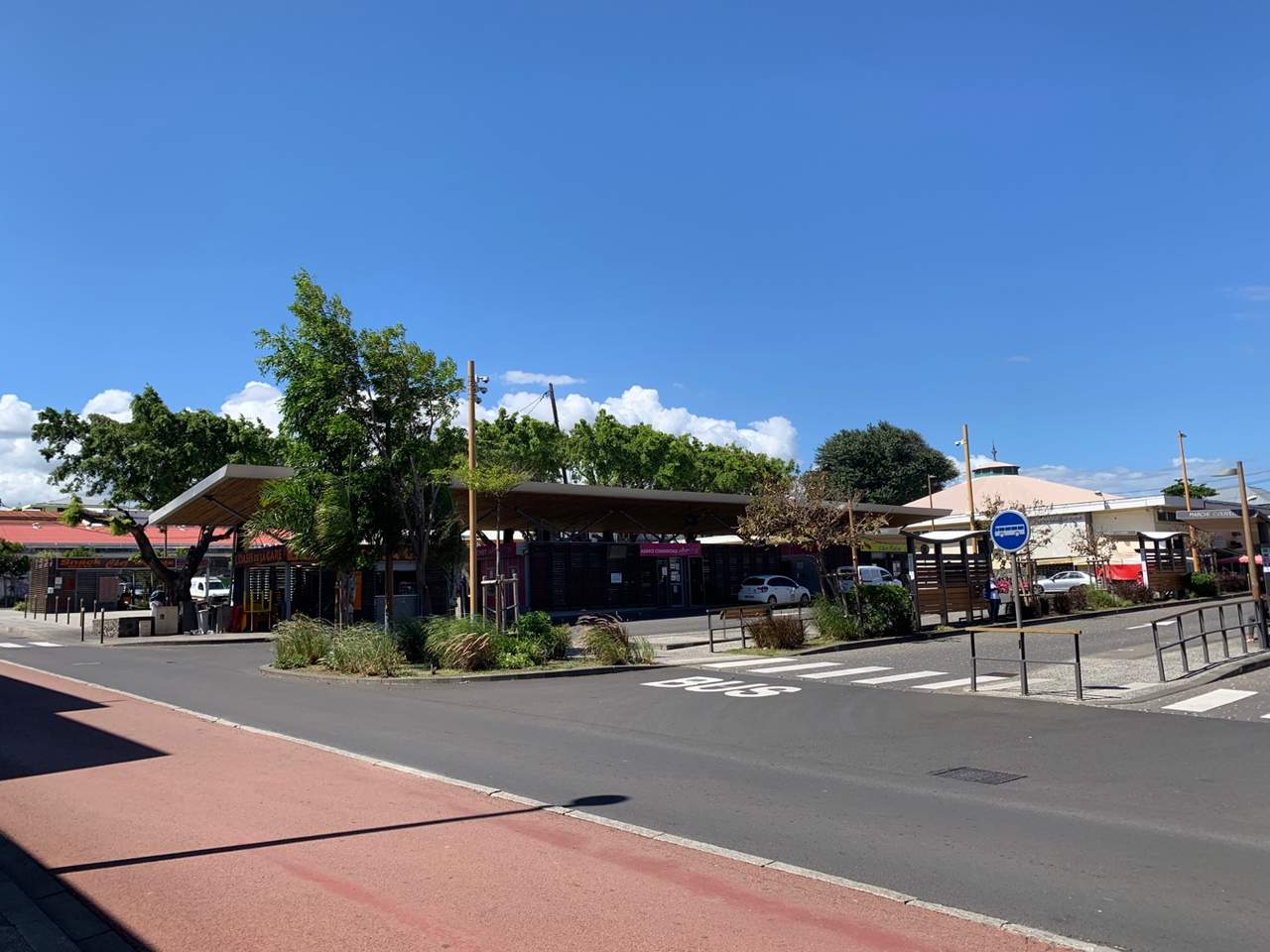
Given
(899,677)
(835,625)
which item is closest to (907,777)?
(899,677)

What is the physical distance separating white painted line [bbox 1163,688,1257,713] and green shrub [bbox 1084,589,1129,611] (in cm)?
1854

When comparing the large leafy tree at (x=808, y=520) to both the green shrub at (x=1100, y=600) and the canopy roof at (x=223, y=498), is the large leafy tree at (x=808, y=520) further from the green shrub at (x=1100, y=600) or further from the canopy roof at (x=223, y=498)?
the canopy roof at (x=223, y=498)

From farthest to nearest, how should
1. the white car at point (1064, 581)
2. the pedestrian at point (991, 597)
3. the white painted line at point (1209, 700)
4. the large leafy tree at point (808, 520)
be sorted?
the white car at point (1064, 581), the pedestrian at point (991, 597), the large leafy tree at point (808, 520), the white painted line at point (1209, 700)

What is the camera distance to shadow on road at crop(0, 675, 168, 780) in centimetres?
930

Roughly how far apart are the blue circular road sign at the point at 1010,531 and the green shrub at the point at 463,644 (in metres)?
9.39

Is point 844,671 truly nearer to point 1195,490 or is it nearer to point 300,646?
point 300,646

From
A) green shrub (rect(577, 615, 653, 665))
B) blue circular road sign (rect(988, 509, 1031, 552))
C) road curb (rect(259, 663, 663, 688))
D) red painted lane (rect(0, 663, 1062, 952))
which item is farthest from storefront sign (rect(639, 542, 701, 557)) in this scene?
red painted lane (rect(0, 663, 1062, 952))

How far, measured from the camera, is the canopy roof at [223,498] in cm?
2556

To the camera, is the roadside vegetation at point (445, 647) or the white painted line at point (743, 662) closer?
the roadside vegetation at point (445, 647)

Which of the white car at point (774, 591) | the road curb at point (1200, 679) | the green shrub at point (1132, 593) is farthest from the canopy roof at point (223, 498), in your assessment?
the green shrub at point (1132, 593)

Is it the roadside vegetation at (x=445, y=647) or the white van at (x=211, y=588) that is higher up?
the white van at (x=211, y=588)

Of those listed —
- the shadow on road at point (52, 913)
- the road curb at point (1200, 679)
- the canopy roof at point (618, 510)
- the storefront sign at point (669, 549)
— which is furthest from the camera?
the storefront sign at point (669, 549)

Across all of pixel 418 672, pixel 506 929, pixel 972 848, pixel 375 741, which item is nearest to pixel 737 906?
pixel 506 929

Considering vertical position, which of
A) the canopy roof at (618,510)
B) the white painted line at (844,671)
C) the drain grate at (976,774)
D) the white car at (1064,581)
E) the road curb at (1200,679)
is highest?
the canopy roof at (618,510)
